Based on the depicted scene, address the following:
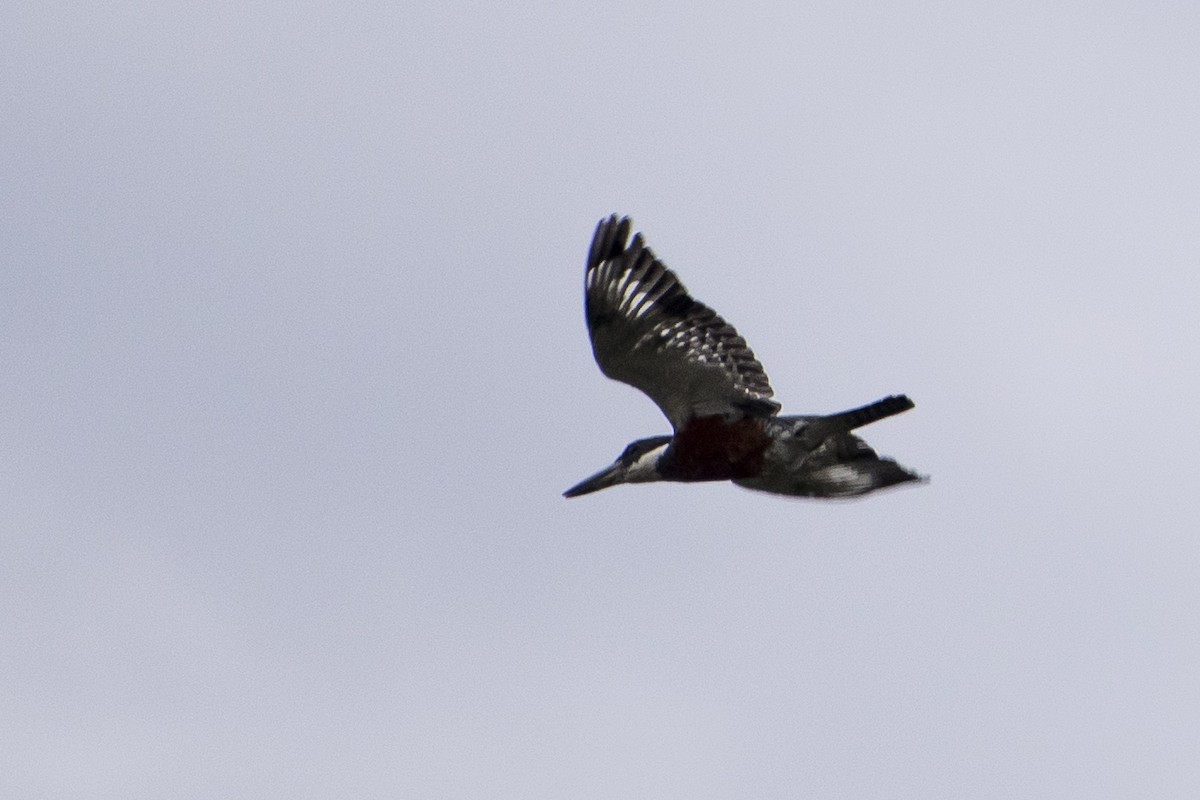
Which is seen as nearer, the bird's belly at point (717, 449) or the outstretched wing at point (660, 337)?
the bird's belly at point (717, 449)

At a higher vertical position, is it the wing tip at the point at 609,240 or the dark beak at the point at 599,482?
the wing tip at the point at 609,240

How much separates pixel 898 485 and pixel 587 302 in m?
3.13

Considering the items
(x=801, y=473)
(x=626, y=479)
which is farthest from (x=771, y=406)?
(x=626, y=479)

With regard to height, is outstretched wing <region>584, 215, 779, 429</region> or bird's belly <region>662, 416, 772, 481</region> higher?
outstretched wing <region>584, 215, 779, 429</region>

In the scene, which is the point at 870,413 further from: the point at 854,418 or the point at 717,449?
the point at 717,449

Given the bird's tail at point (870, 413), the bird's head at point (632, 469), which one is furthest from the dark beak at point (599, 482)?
the bird's tail at point (870, 413)

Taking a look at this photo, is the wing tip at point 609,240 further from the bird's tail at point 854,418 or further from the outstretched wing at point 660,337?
the bird's tail at point 854,418

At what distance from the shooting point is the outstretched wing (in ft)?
46.2

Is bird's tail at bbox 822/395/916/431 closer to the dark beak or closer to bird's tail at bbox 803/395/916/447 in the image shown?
bird's tail at bbox 803/395/916/447

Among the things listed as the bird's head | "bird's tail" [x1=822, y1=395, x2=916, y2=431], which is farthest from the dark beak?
"bird's tail" [x1=822, y1=395, x2=916, y2=431]

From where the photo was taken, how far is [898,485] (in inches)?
537

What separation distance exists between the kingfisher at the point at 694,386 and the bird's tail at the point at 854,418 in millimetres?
235

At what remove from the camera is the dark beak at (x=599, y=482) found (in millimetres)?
14766

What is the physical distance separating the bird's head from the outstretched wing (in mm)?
316
